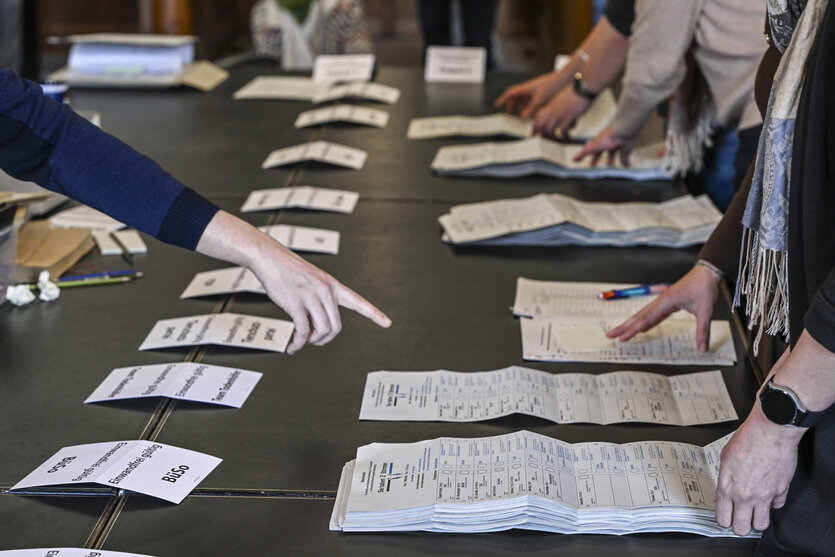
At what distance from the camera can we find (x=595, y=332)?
1599 millimetres

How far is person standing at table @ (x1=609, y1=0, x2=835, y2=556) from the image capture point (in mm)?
996

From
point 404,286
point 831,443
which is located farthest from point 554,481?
point 404,286

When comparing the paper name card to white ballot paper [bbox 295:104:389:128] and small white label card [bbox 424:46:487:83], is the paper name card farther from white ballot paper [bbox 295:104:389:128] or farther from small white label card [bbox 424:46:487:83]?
small white label card [bbox 424:46:487:83]

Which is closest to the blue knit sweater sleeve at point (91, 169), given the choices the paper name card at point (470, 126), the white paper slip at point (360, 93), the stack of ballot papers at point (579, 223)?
the stack of ballot papers at point (579, 223)

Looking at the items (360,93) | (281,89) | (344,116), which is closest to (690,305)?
(344,116)

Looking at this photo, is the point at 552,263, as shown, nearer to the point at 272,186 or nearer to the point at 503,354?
the point at 503,354

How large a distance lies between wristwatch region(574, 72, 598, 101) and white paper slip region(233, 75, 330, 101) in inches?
35.1

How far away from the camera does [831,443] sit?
3.42 feet

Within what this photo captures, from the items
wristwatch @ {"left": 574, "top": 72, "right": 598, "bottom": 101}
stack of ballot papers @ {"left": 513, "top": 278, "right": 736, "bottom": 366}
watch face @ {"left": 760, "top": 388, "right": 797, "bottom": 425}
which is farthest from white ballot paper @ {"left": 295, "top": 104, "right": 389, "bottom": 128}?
watch face @ {"left": 760, "top": 388, "right": 797, "bottom": 425}

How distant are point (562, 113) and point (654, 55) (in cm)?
48

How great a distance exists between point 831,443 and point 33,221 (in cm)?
155

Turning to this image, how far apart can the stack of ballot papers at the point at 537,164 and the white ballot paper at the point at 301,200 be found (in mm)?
336

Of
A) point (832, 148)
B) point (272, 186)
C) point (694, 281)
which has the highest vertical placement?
point (832, 148)

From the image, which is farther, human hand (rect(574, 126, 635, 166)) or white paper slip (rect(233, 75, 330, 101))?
white paper slip (rect(233, 75, 330, 101))
